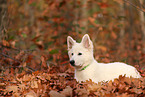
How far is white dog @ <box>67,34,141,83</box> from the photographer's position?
419 cm

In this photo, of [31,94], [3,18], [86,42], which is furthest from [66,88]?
[3,18]

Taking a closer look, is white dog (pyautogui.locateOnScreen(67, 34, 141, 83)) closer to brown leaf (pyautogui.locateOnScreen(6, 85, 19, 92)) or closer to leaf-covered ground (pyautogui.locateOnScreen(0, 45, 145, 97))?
leaf-covered ground (pyautogui.locateOnScreen(0, 45, 145, 97))

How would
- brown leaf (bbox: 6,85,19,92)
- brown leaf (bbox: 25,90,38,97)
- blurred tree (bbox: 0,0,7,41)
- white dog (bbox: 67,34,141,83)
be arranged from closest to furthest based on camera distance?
brown leaf (bbox: 25,90,38,97), brown leaf (bbox: 6,85,19,92), white dog (bbox: 67,34,141,83), blurred tree (bbox: 0,0,7,41)

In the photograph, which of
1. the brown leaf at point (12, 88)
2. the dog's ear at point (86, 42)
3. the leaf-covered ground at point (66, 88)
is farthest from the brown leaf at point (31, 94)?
the dog's ear at point (86, 42)

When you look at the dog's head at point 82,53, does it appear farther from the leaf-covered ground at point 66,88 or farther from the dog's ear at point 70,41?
the leaf-covered ground at point 66,88

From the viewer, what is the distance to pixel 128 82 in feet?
11.7

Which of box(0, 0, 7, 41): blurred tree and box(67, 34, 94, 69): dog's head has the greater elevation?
box(0, 0, 7, 41): blurred tree

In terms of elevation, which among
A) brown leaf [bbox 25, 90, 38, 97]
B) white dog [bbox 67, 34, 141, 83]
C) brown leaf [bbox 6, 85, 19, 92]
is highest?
→ white dog [bbox 67, 34, 141, 83]

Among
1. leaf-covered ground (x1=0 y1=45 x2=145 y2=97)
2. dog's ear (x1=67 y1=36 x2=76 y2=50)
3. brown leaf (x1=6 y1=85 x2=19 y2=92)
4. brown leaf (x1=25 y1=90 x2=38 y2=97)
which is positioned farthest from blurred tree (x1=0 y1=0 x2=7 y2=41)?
brown leaf (x1=25 y1=90 x2=38 y2=97)

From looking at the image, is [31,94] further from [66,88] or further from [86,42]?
[86,42]

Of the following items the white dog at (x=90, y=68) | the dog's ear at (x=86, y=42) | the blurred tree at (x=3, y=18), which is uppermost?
the blurred tree at (x=3, y=18)

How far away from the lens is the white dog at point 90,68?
4188 mm

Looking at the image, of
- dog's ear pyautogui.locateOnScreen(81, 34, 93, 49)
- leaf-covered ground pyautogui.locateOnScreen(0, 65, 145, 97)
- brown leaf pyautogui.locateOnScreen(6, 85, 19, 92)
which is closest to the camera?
leaf-covered ground pyautogui.locateOnScreen(0, 65, 145, 97)

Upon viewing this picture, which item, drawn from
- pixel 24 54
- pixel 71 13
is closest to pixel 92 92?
pixel 24 54
